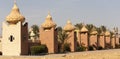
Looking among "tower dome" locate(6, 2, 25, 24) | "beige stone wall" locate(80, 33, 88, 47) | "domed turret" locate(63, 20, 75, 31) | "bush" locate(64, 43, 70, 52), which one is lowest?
"bush" locate(64, 43, 70, 52)

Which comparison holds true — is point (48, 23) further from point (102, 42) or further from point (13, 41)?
point (102, 42)

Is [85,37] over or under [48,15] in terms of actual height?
under

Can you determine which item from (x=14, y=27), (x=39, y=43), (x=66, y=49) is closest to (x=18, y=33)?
(x=14, y=27)

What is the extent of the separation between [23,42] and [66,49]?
1095 centimetres

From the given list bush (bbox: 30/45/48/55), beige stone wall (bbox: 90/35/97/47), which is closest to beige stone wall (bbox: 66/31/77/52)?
bush (bbox: 30/45/48/55)

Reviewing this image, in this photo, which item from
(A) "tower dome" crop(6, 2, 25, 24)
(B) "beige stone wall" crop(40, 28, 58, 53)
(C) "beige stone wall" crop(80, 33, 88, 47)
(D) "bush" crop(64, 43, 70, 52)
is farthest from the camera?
(C) "beige stone wall" crop(80, 33, 88, 47)

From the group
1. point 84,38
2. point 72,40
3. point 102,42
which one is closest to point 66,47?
point 72,40

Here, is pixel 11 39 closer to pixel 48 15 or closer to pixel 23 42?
pixel 23 42

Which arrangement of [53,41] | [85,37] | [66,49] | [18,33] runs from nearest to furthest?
[18,33], [53,41], [66,49], [85,37]

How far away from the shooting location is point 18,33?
36125mm

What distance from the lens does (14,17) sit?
37.7m

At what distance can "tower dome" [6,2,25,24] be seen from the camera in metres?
37.4

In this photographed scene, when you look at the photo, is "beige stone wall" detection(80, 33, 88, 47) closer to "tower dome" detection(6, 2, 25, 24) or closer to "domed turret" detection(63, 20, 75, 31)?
"domed turret" detection(63, 20, 75, 31)

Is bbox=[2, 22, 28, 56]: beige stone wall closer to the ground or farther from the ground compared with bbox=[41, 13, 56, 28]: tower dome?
closer to the ground
